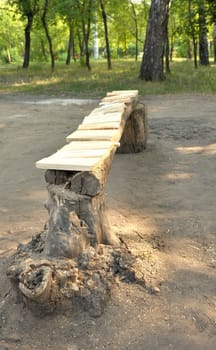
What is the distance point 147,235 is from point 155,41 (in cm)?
1106

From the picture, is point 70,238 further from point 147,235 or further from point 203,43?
point 203,43

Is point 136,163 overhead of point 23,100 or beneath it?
beneath

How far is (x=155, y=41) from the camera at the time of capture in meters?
13.4

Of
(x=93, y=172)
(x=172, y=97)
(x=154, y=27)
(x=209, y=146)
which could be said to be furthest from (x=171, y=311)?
(x=154, y=27)

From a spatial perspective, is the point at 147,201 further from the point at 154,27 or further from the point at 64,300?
the point at 154,27

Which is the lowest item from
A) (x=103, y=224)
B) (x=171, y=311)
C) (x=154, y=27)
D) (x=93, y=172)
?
(x=171, y=311)

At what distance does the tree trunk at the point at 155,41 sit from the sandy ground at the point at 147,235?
6359 millimetres

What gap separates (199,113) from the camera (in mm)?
9008

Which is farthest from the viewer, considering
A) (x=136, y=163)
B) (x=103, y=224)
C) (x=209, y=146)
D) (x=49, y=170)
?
(x=209, y=146)

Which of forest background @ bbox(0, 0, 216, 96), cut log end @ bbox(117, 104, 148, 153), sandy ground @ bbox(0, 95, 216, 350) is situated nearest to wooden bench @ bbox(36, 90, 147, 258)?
sandy ground @ bbox(0, 95, 216, 350)

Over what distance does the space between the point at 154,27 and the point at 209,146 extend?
26.5 ft

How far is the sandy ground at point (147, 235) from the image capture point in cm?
234

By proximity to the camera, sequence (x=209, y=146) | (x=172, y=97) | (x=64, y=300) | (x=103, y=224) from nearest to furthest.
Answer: (x=64, y=300)
(x=103, y=224)
(x=209, y=146)
(x=172, y=97)

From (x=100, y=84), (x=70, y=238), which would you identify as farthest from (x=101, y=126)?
(x=100, y=84)
